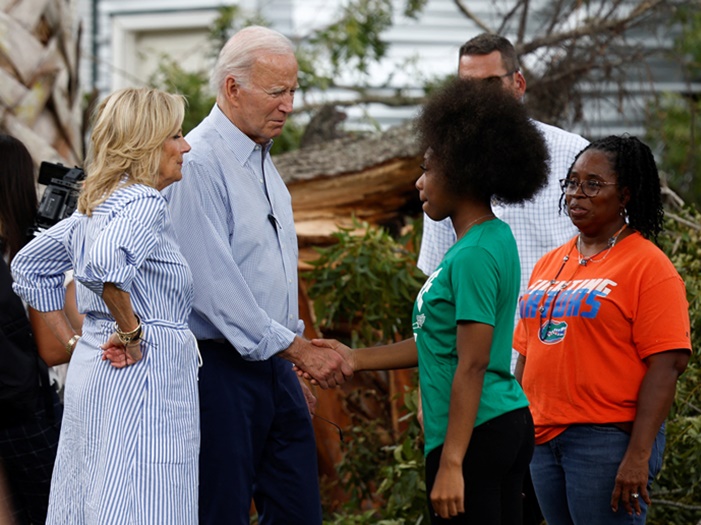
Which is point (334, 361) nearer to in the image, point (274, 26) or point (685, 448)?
point (685, 448)

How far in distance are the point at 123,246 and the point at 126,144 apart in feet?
1.25

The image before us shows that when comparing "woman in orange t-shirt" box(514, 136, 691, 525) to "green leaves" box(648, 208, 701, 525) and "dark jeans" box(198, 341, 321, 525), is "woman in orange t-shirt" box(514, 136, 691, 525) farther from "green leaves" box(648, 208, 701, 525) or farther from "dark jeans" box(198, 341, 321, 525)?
"green leaves" box(648, 208, 701, 525)

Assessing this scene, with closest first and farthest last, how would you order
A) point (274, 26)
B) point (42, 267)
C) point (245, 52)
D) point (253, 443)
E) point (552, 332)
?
point (552, 332) → point (42, 267) → point (253, 443) → point (245, 52) → point (274, 26)

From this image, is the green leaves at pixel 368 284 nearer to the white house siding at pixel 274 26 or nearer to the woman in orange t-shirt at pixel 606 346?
the woman in orange t-shirt at pixel 606 346

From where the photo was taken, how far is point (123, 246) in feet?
11.7

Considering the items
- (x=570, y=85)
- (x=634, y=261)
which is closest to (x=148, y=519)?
(x=634, y=261)

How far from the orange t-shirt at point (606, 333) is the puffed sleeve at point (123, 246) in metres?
1.37

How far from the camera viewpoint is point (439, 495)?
3.37 metres

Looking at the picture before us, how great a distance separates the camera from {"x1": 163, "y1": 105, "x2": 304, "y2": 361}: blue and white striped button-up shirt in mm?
4098

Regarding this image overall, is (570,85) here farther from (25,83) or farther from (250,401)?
(250,401)

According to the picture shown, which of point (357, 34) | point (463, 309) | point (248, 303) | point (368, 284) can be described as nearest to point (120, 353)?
point (248, 303)

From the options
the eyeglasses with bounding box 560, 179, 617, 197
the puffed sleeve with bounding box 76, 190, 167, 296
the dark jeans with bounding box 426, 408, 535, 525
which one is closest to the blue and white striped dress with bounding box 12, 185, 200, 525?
the puffed sleeve with bounding box 76, 190, 167, 296

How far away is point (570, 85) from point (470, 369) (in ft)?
14.8

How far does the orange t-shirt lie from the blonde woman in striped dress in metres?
1.19
